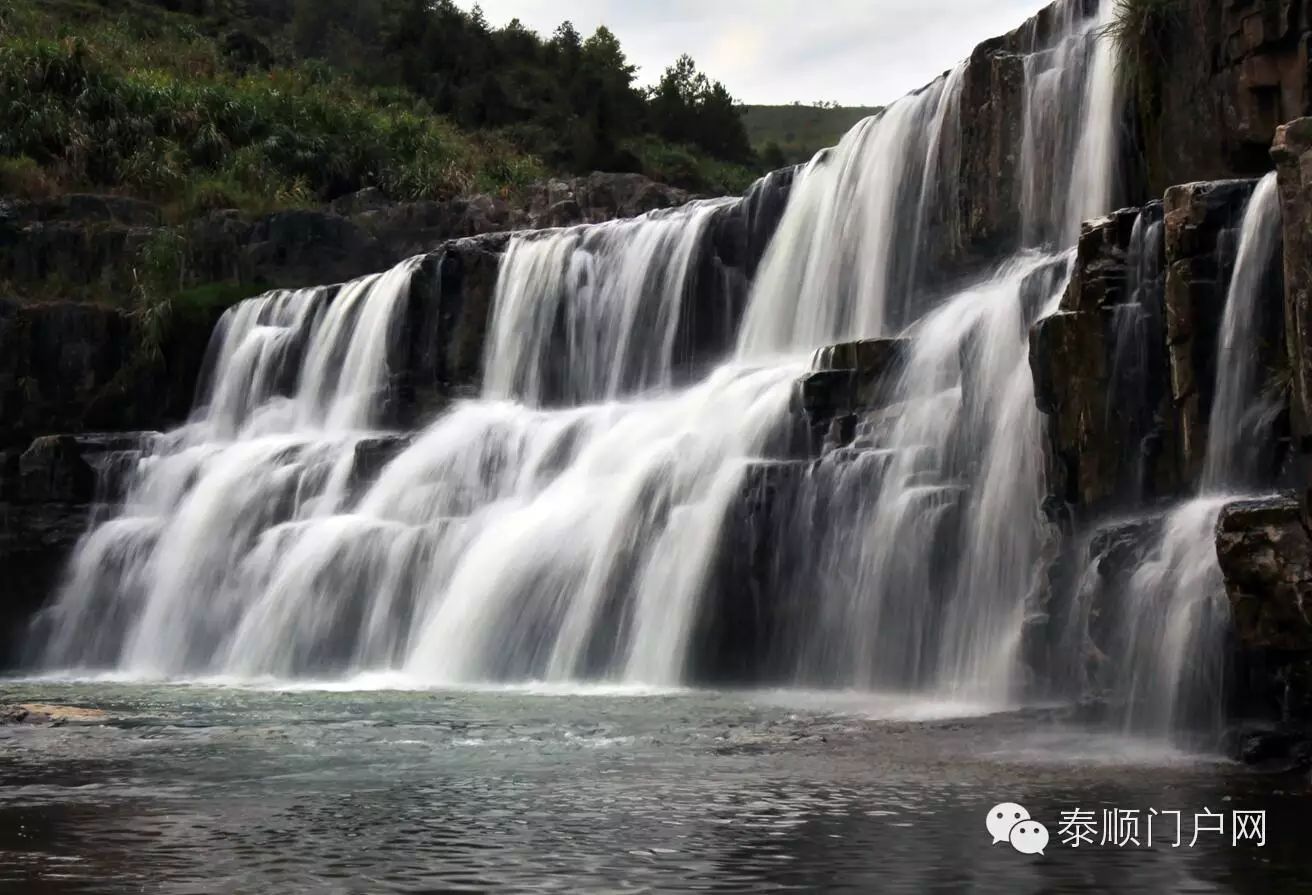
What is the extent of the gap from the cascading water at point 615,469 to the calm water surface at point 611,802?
2.78 meters

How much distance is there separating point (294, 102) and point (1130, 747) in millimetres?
43653

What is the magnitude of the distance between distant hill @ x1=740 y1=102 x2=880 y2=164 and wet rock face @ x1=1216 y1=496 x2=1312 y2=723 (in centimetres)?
9799

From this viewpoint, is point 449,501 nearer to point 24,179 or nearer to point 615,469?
point 615,469

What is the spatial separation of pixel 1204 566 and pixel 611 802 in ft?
19.1

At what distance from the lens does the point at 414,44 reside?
69.4 m

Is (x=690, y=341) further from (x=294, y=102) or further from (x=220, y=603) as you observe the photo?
(x=294, y=102)

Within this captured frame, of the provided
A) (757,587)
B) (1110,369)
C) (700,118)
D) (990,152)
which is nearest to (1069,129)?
(990,152)

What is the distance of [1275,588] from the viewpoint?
1181 centimetres

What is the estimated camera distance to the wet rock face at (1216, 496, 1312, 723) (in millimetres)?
11719

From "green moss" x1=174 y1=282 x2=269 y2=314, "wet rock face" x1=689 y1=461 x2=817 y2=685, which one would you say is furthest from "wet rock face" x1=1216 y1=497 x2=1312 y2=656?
"green moss" x1=174 y1=282 x2=269 y2=314

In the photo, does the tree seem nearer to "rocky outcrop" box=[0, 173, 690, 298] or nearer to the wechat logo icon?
"rocky outcrop" box=[0, 173, 690, 298]

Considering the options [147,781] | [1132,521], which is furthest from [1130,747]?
[147,781]

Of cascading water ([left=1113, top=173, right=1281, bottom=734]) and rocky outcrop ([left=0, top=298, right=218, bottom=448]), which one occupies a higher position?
rocky outcrop ([left=0, top=298, right=218, bottom=448])

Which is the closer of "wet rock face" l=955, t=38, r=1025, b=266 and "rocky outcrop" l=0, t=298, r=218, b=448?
"wet rock face" l=955, t=38, r=1025, b=266
